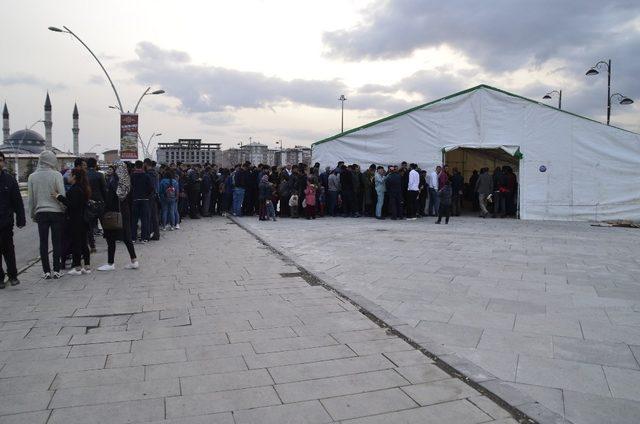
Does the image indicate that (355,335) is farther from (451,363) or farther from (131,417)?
(131,417)

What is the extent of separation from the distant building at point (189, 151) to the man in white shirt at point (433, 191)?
59340 mm

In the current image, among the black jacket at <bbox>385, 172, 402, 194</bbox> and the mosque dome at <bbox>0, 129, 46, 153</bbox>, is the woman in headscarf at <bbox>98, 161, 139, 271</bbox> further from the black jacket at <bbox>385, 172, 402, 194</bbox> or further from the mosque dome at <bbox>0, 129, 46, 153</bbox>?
the mosque dome at <bbox>0, 129, 46, 153</bbox>

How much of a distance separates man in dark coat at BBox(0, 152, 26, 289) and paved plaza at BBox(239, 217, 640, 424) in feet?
14.5

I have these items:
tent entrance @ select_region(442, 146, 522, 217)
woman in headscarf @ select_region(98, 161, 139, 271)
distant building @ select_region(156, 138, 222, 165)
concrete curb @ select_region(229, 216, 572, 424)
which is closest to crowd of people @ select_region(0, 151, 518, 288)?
tent entrance @ select_region(442, 146, 522, 217)

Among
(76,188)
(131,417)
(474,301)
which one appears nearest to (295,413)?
(131,417)

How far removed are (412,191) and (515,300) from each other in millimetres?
11171

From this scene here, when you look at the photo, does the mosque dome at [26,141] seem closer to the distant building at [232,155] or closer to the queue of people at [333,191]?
the distant building at [232,155]

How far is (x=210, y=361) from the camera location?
439cm

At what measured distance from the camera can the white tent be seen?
55.8 feet

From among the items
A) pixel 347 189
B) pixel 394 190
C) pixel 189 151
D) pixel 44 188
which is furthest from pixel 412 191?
pixel 189 151

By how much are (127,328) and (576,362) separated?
4.36m

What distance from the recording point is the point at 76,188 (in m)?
8.06

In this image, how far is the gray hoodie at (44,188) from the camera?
7703 mm

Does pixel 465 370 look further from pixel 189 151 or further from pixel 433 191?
pixel 189 151
